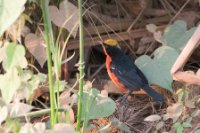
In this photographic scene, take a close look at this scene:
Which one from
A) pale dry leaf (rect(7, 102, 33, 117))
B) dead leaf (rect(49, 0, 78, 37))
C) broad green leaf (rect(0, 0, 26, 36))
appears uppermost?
broad green leaf (rect(0, 0, 26, 36))

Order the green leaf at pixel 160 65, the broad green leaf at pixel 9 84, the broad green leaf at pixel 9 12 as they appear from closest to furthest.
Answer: the broad green leaf at pixel 9 12, the broad green leaf at pixel 9 84, the green leaf at pixel 160 65

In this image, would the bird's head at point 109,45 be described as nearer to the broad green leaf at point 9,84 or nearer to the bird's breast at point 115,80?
the bird's breast at point 115,80

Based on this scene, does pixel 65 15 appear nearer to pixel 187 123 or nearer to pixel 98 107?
pixel 98 107

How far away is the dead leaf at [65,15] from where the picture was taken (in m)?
1.61

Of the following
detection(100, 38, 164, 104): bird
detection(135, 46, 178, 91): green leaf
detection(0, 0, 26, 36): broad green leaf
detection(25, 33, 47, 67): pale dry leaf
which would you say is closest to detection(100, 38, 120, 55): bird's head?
detection(100, 38, 164, 104): bird

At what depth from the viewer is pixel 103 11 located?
2.00 metres

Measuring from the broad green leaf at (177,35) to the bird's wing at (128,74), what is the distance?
0.17 m

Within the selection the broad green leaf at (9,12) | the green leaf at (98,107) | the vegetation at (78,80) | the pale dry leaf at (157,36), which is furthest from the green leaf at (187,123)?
the broad green leaf at (9,12)

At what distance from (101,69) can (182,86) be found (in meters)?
0.34

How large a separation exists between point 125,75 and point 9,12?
3.24ft

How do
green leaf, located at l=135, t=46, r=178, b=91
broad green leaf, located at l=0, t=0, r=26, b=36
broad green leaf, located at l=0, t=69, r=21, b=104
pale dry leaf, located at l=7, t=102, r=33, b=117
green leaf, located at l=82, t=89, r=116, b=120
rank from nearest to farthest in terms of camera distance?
broad green leaf, located at l=0, t=0, r=26, b=36, broad green leaf, located at l=0, t=69, r=21, b=104, pale dry leaf, located at l=7, t=102, r=33, b=117, green leaf, located at l=82, t=89, r=116, b=120, green leaf, located at l=135, t=46, r=178, b=91

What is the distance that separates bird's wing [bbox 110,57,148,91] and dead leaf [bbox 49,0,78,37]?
28 cm

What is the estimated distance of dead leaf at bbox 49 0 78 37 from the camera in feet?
5.29

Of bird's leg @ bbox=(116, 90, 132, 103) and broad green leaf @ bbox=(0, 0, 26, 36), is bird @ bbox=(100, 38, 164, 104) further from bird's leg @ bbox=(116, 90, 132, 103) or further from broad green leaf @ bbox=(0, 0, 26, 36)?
broad green leaf @ bbox=(0, 0, 26, 36)
